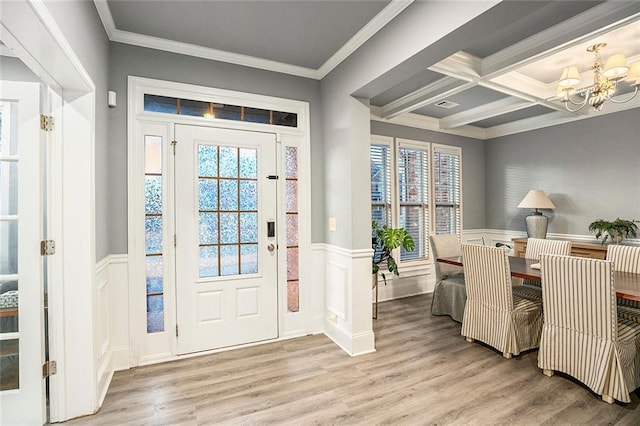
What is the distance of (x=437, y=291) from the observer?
3861 millimetres

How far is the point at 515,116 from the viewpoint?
476cm

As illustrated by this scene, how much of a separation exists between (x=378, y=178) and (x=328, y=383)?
296 centimetres

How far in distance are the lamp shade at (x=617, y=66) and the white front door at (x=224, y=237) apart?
9.57 feet

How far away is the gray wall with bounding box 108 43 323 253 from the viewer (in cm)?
254

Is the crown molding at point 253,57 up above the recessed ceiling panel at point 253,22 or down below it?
below

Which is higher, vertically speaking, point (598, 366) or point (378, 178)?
point (378, 178)

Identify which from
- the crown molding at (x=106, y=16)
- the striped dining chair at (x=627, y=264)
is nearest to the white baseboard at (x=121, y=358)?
the crown molding at (x=106, y=16)

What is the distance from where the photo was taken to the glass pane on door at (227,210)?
112 inches

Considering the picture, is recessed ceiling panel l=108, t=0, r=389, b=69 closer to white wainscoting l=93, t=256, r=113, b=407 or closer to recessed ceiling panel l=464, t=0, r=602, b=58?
recessed ceiling panel l=464, t=0, r=602, b=58

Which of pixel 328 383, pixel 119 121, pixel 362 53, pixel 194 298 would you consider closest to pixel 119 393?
pixel 194 298

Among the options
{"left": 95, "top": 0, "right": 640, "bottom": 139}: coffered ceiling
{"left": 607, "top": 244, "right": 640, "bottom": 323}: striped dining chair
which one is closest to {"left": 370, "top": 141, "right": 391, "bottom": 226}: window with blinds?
{"left": 95, "top": 0, "right": 640, "bottom": 139}: coffered ceiling

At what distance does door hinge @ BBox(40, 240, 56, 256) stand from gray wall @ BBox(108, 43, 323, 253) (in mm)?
636

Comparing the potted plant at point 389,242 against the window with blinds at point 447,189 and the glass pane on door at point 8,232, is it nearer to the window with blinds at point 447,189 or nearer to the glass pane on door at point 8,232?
the window with blinds at point 447,189

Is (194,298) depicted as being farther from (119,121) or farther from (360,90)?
(360,90)
